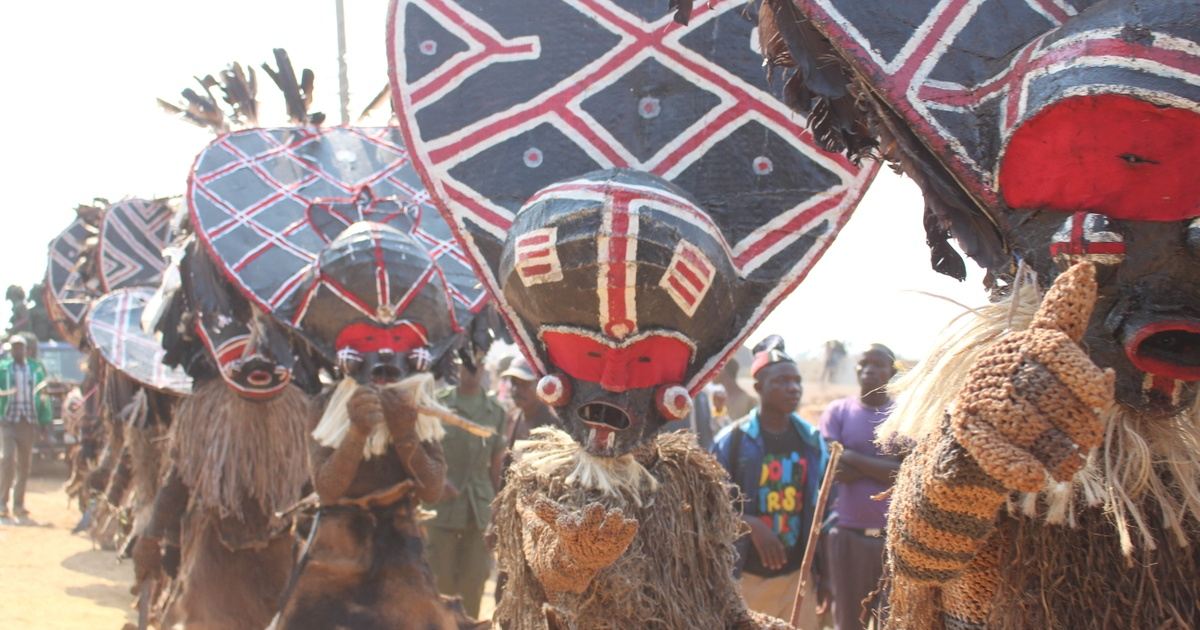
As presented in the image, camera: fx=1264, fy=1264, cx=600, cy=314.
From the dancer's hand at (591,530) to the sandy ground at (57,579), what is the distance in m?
7.15

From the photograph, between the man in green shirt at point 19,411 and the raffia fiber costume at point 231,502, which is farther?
the man in green shirt at point 19,411

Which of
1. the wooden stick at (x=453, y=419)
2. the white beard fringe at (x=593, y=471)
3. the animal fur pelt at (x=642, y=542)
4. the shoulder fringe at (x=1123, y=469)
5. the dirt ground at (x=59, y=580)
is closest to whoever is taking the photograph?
the shoulder fringe at (x=1123, y=469)

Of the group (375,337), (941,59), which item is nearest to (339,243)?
(375,337)

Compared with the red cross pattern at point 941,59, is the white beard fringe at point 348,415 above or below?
below

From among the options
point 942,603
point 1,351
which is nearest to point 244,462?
point 942,603

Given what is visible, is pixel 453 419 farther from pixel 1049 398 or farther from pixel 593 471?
pixel 1049 398

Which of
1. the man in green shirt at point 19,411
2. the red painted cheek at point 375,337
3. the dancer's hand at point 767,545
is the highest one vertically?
the red painted cheek at point 375,337

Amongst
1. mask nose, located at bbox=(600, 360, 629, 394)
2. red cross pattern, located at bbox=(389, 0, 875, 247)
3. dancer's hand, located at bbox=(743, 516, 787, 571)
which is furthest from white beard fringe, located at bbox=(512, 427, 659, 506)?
dancer's hand, located at bbox=(743, 516, 787, 571)

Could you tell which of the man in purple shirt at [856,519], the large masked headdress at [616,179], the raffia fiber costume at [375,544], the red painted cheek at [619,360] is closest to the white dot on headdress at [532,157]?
the large masked headdress at [616,179]

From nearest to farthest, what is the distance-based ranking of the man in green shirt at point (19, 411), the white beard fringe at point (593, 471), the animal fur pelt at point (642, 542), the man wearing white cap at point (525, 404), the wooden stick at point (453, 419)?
the animal fur pelt at point (642, 542)
the white beard fringe at point (593, 471)
the wooden stick at point (453, 419)
the man wearing white cap at point (525, 404)
the man in green shirt at point (19, 411)

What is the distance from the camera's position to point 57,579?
35.7 ft

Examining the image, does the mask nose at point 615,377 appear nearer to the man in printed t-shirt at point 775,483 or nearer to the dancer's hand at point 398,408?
the dancer's hand at point 398,408

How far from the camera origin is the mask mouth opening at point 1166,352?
6.90 feet

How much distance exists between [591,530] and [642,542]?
1.40ft
